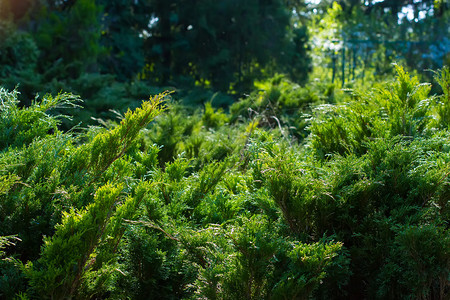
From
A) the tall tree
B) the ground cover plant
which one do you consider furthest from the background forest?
the tall tree

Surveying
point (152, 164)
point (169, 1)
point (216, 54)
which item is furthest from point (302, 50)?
point (152, 164)

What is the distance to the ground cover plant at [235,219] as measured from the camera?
159 cm

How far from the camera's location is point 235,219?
76.4 inches

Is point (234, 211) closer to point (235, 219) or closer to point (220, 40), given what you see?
point (235, 219)

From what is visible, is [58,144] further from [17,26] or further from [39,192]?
[17,26]

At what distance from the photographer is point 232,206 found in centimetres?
218

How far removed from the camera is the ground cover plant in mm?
1593

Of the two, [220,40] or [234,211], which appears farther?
[220,40]

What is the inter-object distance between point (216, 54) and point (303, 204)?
9.29 m

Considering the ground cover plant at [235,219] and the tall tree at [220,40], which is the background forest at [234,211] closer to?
the ground cover plant at [235,219]

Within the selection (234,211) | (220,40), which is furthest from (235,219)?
(220,40)

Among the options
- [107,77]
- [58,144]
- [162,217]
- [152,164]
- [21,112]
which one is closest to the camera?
[162,217]

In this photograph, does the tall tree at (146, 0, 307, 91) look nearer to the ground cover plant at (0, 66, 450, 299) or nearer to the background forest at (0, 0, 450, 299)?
A: the background forest at (0, 0, 450, 299)

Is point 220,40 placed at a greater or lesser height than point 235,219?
greater
